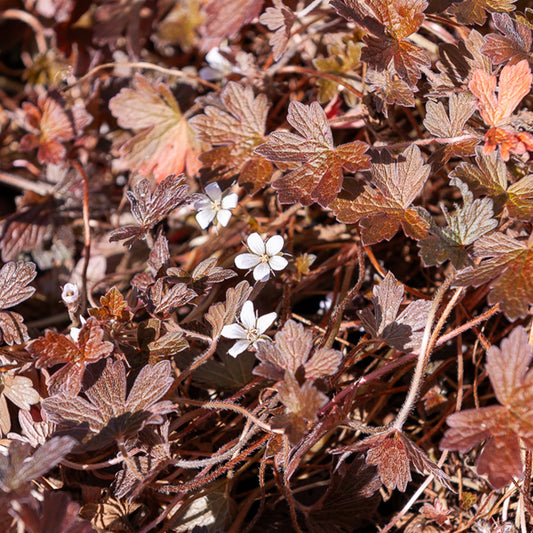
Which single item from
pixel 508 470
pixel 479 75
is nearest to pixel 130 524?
pixel 508 470

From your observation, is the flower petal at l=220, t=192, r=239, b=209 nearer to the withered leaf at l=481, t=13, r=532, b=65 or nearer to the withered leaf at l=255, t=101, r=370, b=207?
the withered leaf at l=255, t=101, r=370, b=207

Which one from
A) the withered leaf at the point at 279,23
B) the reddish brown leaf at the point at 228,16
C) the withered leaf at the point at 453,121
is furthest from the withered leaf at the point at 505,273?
the reddish brown leaf at the point at 228,16

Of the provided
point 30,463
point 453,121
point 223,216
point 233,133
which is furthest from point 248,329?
point 453,121

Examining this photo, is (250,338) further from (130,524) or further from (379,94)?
(379,94)

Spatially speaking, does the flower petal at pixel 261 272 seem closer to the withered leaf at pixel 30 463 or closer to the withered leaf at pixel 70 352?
the withered leaf at pixel 70 352

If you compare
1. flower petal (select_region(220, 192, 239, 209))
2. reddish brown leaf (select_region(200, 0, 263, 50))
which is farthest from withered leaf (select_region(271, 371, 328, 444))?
reddish brown leaf (select_region(200, 0, 263, 50))
